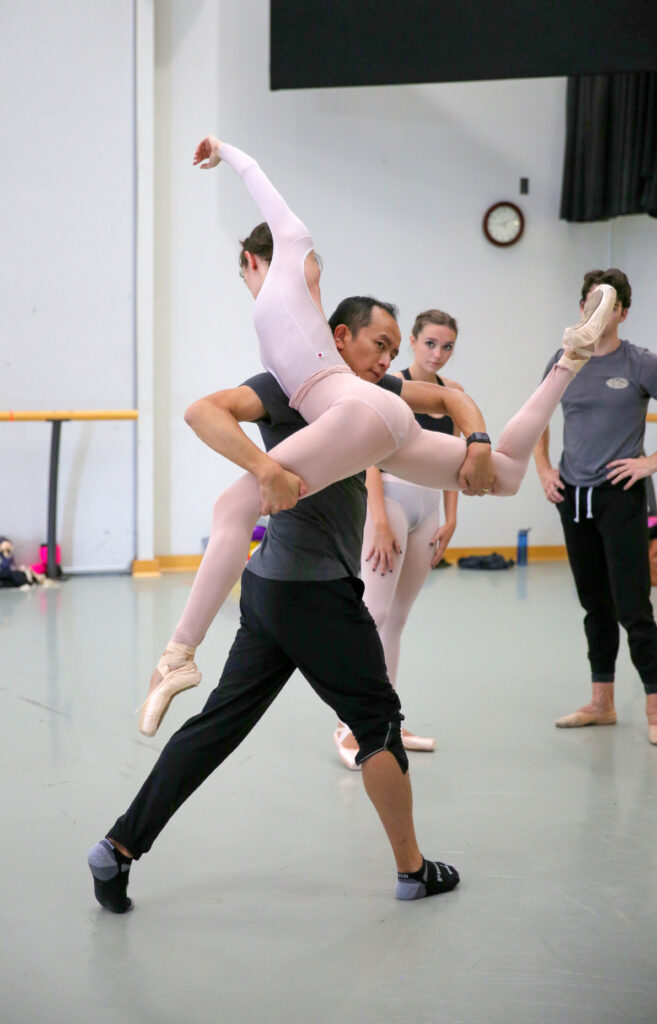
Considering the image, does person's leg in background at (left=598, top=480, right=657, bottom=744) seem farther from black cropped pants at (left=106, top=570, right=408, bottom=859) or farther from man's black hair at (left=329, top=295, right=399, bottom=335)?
black cropped pants at (left=106, top=570, right=408, bottom=859)

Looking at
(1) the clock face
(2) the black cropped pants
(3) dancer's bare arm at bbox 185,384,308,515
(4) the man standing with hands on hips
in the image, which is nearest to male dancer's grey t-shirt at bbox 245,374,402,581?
(2) the black cropped pants

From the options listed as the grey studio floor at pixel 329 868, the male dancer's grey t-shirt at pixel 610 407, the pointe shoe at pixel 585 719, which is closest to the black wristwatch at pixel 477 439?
the grey studio floor at pixel 329 868

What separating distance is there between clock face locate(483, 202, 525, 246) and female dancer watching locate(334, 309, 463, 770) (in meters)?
4.76

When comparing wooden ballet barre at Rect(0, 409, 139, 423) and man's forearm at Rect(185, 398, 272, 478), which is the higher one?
man's forearm at Rect(185, 398, 272, 478)

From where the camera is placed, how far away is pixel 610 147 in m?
7.66

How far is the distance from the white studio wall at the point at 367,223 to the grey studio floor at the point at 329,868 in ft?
11.2

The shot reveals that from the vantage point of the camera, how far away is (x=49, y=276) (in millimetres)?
6980

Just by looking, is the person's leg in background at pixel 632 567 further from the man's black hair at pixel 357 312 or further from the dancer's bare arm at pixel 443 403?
the man's black hair at pixel 357 312

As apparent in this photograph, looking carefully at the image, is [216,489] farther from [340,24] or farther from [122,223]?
[340,24]

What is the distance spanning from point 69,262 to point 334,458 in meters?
5.44

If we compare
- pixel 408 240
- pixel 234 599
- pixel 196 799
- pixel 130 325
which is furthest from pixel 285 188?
pixel 196 799

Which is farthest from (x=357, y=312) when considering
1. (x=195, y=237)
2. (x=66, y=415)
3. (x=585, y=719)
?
(x=195, y=237)

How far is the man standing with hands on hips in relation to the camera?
3.59 metres

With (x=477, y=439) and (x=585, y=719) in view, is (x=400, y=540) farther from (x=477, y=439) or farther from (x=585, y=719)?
(x=585, y=719)
